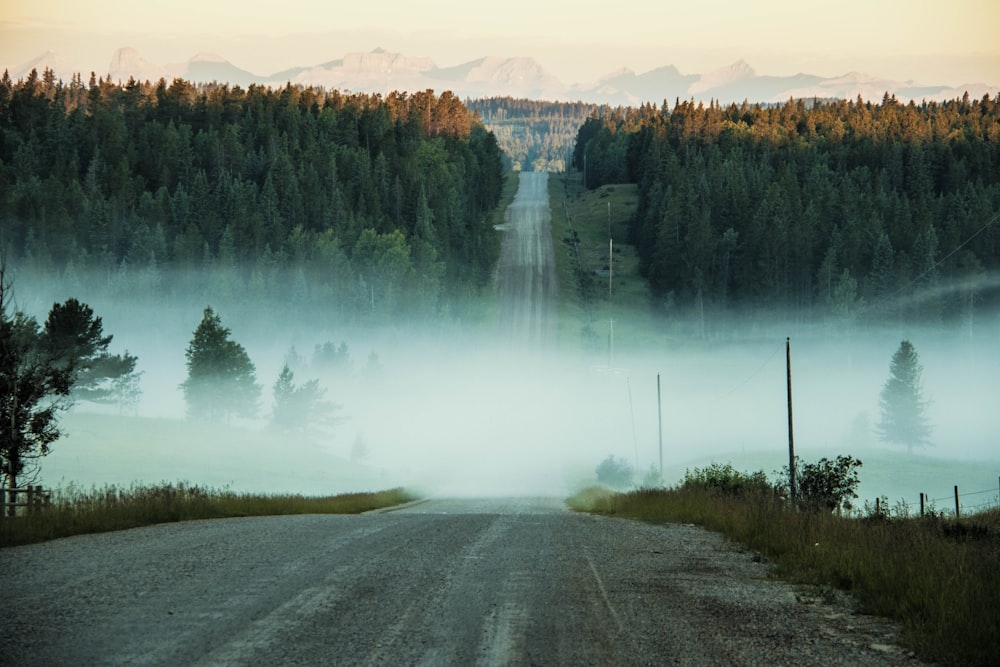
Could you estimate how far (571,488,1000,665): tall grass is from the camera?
9.66m

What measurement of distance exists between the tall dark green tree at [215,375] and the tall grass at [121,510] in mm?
58828

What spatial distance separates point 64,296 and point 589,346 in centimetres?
6595

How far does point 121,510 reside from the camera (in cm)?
2144

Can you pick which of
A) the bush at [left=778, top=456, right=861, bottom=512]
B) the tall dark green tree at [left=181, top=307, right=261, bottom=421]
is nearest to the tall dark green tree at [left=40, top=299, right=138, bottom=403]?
the tall dark green tree at [left=181, top=307, right=261, bottom=421]

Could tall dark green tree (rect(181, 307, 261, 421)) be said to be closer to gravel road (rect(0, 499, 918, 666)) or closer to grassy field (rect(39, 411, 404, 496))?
grassy field (rect(39, 411, 404, 496))

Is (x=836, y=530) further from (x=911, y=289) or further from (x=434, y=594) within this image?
(x=911, y=289)

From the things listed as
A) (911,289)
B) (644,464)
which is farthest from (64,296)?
(911,289)

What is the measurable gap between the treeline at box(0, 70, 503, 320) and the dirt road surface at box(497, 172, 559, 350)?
4476 mm

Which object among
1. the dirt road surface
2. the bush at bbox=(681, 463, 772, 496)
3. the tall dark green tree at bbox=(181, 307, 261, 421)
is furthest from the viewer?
the dirt road surface

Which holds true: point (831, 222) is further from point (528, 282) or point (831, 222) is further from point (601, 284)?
point (528, 282)

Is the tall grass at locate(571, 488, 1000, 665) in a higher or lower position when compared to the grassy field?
higher

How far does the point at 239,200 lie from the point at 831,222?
83019 millimetres

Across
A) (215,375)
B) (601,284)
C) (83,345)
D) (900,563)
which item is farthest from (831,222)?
(900,563)

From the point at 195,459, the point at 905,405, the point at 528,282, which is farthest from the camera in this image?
the point at 528,282
